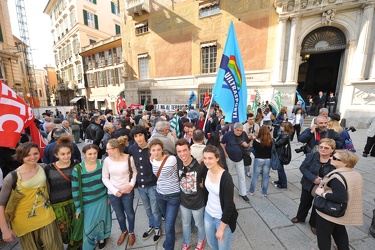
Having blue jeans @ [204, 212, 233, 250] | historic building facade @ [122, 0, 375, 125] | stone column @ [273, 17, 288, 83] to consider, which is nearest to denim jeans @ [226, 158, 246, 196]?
blue jeans @ [204, 212, 233, 250]

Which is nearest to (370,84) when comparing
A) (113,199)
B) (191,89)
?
(191,89)

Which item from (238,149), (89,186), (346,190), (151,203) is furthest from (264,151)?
(89,186)

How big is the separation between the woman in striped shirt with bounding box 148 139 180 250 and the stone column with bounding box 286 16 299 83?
1188 centimetres

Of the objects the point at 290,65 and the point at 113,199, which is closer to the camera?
the point at 113,199

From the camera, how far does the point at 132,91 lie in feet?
59.9

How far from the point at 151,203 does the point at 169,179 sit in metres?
0.67

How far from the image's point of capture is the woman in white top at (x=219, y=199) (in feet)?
6.03

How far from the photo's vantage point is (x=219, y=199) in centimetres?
196

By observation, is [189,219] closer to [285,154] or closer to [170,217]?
[170,217]

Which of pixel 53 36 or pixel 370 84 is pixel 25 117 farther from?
pixel 53 36

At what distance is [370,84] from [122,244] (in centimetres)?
1412

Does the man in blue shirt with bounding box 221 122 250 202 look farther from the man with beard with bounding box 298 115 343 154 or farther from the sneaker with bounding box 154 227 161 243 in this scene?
the sneaker with bounding box 154 227 161 243

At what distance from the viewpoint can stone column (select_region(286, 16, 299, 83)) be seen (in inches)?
422

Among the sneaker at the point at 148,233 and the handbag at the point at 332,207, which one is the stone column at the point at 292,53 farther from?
the sneaker at the point at 148,233
